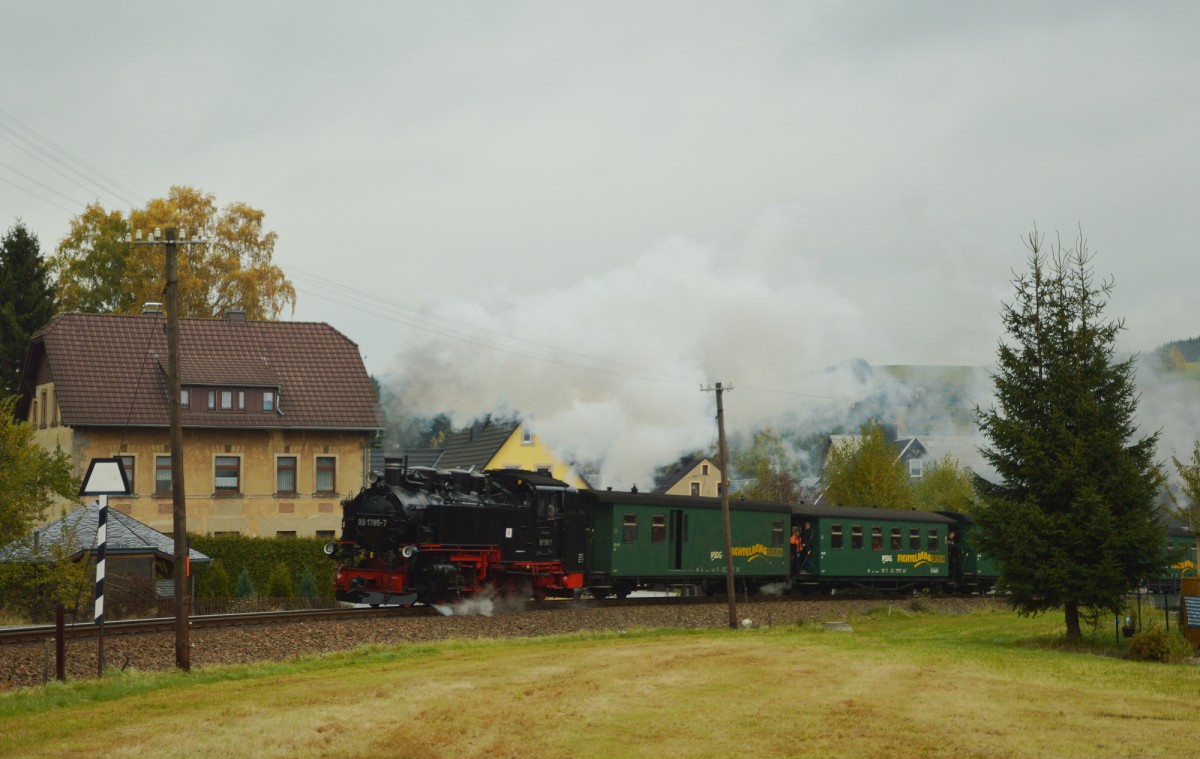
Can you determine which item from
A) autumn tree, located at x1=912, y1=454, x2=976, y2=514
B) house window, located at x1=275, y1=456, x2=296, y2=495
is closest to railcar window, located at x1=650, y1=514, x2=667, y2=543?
house window, located at x1=275, y1=456, x2=296, y2=495

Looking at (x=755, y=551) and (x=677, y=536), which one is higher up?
(x=677, y=536)

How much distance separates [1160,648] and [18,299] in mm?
48933

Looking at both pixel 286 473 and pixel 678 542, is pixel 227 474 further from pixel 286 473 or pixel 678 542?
pixel 678 542

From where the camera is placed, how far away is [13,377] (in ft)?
181

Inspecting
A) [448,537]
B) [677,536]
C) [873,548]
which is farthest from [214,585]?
[873,548]

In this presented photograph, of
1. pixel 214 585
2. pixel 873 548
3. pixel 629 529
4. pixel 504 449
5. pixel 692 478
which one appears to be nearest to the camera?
pixel 629 529

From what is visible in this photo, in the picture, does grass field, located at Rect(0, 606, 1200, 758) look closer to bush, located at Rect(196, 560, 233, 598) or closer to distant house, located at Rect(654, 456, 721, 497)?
bush, located at Rect(196, 560, 233, 598)

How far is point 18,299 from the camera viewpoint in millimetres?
55719

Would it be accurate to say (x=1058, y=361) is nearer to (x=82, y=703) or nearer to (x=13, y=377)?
(x=82, y=703)

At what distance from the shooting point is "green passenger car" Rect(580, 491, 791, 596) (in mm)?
34969

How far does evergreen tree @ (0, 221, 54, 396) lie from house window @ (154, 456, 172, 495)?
482 inches

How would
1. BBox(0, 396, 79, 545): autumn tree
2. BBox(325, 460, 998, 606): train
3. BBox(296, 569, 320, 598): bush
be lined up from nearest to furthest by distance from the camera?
BBox(325, 460, 998, 606): train < BBox(0, 396, 79, 545): autumn tree < BBox(296, 569, 320, 598): bush

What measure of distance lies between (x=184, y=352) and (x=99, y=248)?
40.3 feet

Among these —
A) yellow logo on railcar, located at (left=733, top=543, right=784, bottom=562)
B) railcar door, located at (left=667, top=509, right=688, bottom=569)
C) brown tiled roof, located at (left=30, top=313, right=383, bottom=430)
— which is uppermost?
brown tiled roof, located at (left=30, top=313, right=383, bottom=430)
